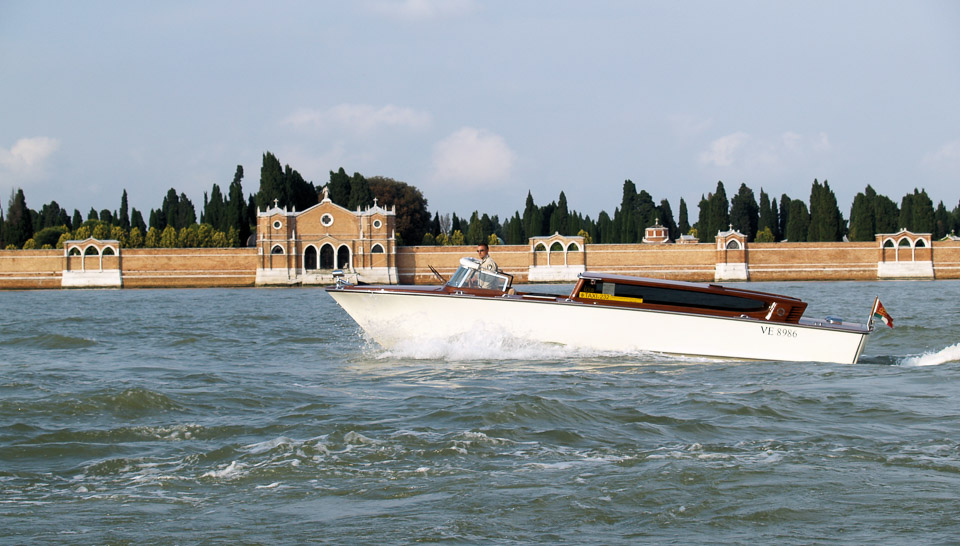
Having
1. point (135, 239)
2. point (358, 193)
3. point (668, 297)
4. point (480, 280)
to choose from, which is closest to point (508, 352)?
point (480, 280)

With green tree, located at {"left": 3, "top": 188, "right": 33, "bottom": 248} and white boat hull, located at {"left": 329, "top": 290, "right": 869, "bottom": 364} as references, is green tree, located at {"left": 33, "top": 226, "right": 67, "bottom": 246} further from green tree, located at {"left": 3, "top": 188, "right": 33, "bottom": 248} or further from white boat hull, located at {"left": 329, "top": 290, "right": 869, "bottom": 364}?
white boat hull, located at {"left": 329, "top": 290, "right": 869, "bottom": 364}

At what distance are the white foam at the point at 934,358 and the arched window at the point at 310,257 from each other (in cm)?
4281

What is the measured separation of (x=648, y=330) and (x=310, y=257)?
4289 centimetres

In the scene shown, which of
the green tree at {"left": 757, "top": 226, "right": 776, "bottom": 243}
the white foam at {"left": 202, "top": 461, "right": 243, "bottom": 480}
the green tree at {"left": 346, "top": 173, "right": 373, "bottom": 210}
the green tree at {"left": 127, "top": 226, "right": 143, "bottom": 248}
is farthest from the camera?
the green tree at {"left": 757, "top": 226, "right": 776, "bottom": 243}

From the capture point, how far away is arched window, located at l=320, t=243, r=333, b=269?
171 ft

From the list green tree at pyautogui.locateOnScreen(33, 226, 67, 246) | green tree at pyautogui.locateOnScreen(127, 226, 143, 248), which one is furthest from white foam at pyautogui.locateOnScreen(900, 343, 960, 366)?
green tree at pyautogui.locateOnScreen(33, 226, 67, 246)

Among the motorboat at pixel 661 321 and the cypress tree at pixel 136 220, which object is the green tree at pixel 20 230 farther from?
the motorboat at pixel 661 321

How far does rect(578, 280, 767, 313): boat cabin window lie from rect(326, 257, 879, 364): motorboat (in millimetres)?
11

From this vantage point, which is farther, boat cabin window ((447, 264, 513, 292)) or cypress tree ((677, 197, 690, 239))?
cypress tree ((677, 197, 690, 239))

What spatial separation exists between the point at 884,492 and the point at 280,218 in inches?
1895

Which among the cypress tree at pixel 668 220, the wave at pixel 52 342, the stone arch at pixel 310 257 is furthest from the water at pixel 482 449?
the cypress tree at pixel 668 220

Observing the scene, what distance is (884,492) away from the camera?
503 centimetres

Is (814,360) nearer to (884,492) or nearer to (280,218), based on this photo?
(884,492)

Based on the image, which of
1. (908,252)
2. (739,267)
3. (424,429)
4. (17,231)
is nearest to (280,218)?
(17,231)
